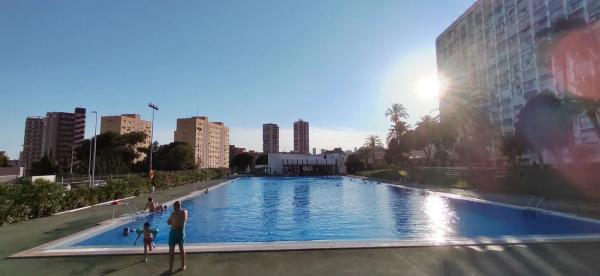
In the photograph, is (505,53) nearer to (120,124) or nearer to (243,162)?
(243,162)

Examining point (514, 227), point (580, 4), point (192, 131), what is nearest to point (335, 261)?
point (514, 227)

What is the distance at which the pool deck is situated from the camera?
7586 millimetres

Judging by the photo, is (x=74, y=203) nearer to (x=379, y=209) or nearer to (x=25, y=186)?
(x=25, y=186)

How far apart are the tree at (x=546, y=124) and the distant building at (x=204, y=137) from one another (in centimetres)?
11961

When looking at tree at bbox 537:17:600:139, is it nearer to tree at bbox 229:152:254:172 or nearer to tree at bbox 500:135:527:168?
tree at bbox 500:135:527:168

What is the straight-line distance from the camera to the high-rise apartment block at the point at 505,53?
60.8 m

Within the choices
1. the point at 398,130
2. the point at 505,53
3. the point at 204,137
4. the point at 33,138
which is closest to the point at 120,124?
the point at 204,137

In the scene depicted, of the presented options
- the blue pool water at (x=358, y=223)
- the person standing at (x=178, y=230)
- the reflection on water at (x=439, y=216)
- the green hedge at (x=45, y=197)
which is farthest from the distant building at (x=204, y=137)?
the person standing at (x=178, y=230)

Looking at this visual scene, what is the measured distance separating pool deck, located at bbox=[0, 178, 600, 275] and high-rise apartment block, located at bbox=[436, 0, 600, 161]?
182 ft

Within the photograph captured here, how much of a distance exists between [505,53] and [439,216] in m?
68.3

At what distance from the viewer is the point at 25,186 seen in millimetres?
16672

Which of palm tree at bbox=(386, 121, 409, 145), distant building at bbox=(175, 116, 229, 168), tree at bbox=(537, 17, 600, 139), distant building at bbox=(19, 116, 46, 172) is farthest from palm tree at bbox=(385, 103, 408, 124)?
distant building at bbox=(19, 116, 46, 172)

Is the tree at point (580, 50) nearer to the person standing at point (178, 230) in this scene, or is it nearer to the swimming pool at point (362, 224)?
the swimming pool at point (362, 224)

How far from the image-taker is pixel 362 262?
8.18 m
